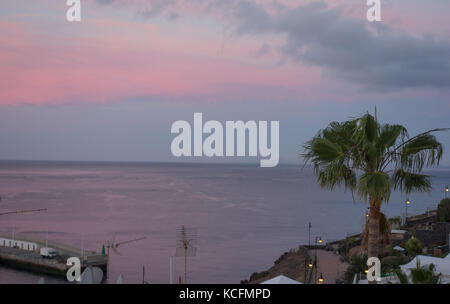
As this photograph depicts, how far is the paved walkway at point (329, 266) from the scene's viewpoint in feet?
86.7

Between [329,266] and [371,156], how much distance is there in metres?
25.8

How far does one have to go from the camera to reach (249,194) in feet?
370

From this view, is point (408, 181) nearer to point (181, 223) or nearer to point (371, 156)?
point (371, 156)

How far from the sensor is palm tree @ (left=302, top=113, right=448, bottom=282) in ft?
19.7

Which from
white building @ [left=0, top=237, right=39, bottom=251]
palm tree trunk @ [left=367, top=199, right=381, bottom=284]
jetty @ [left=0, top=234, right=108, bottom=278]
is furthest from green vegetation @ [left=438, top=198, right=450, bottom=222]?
white building @ [left=0, top=237, right=39, bottom=251]

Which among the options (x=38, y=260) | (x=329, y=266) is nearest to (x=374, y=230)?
(x=329, y=266)

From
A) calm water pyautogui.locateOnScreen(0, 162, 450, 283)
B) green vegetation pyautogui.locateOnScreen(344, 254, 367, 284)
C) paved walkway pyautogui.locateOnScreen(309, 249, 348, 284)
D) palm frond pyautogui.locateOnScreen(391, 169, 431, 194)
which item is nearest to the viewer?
palm frond pyautogui.locateOnScreen(391, 169, 431, 194)

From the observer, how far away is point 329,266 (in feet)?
98.5

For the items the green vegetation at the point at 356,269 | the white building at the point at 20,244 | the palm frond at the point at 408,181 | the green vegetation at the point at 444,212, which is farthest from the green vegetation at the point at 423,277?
the white building at the point at 20,244

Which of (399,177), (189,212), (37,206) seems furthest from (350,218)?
(399,177)

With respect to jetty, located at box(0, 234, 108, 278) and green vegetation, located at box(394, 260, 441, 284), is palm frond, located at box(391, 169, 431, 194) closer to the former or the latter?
green vegetation, located at box(394, 260, 441, 284)

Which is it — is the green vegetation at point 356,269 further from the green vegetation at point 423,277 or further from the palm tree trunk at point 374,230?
the palm tree trunk at point 374,230
